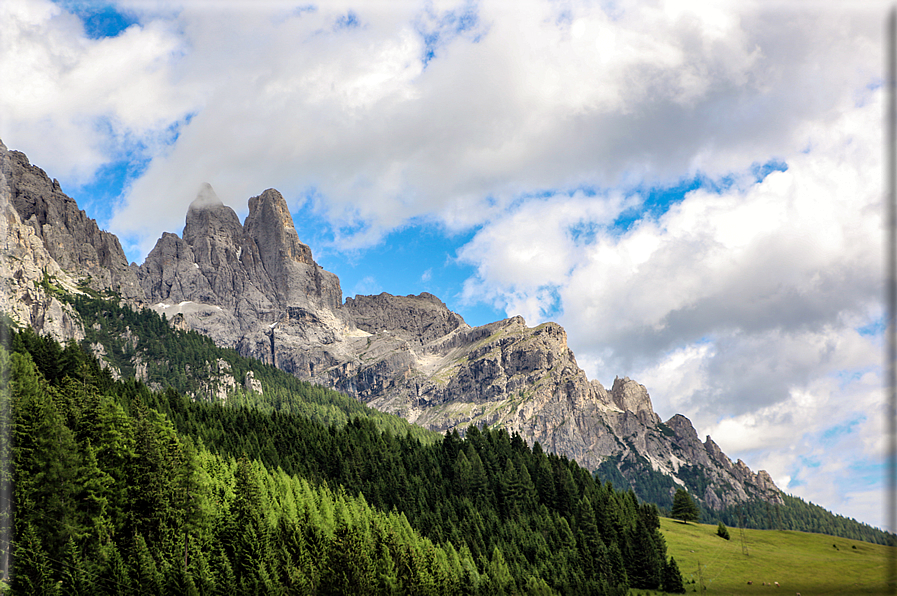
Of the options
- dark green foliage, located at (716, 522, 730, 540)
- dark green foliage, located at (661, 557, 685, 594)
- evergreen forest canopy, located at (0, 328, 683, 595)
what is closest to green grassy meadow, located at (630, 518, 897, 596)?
dark green foliage, located at (661, 557, 685, 594)

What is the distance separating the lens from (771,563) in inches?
6058

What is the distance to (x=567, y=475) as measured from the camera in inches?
6531

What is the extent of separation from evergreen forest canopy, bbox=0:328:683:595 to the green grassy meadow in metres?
11.1

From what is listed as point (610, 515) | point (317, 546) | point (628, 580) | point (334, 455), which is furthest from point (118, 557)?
point (610, 515)

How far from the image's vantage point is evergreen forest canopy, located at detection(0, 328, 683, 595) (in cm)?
6638

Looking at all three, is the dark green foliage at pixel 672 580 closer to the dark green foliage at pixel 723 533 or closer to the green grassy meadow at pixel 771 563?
the green grassy meadow at pixel 771 563

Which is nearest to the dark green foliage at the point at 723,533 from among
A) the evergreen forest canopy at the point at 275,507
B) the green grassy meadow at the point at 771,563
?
the green grassy meadow at the point at 771,563

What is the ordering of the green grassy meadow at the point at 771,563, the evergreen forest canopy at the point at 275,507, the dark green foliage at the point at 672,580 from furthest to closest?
the green grassy meadow at the point at 771,563, the dark green foliage at the point at 672,580, the evergreen forest canopy at the point at 275,507

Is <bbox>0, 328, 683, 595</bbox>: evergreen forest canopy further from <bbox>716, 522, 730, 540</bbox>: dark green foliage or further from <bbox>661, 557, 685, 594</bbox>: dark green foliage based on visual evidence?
<bbox>716, 522, 730, 540</bbox>: dark green foliage

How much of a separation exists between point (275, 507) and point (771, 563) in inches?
4871

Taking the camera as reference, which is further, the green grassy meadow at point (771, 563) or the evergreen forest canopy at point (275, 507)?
the green grassy meadow at point (771, 563)

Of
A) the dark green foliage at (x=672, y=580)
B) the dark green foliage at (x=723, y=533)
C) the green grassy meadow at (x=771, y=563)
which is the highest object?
the dark green foliage at (x=723, y=533)

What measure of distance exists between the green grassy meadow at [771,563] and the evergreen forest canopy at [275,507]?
36.3ft

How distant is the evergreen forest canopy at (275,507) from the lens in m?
66.4
